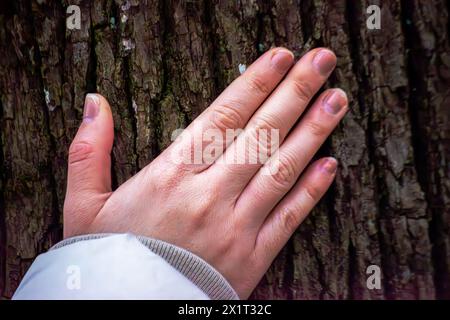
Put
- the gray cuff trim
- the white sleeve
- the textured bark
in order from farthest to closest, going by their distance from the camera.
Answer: the textured bark < the gray cuff trim < the white sleeve

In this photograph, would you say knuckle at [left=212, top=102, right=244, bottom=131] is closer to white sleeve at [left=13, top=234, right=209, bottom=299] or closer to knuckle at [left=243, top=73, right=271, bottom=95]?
knuckle at [left=243, top=73, right=271, bottom=95]

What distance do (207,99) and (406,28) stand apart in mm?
786

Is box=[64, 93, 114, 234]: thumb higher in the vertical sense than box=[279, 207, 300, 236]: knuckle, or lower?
higher

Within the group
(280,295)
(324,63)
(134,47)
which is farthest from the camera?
(280,295)

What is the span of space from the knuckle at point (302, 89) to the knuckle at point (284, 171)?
0.74 ft

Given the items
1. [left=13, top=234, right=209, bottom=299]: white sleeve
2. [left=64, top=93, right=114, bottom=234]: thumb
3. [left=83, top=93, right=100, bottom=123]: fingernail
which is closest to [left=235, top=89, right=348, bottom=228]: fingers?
[left=13, top=234, right=209, bottom=299]: white sleeve

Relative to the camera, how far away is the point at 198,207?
1.53 m

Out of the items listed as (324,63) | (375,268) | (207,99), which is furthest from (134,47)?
(375,268)

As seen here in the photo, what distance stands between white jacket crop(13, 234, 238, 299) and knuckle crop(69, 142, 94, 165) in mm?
282

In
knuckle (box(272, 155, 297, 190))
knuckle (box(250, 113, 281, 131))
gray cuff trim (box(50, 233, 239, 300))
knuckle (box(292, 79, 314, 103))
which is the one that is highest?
knuckle (box(292, 79, 314, 103))

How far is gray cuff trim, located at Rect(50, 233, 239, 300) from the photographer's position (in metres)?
1.44

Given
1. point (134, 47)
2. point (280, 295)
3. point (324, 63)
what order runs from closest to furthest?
point (324, 63) → point (134, 47) → point (280, 295)

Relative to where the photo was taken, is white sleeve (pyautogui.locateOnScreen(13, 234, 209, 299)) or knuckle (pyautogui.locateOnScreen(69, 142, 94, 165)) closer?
white sleeve (pyautogui.locateOnScreen(13, 234, 209, 299))
